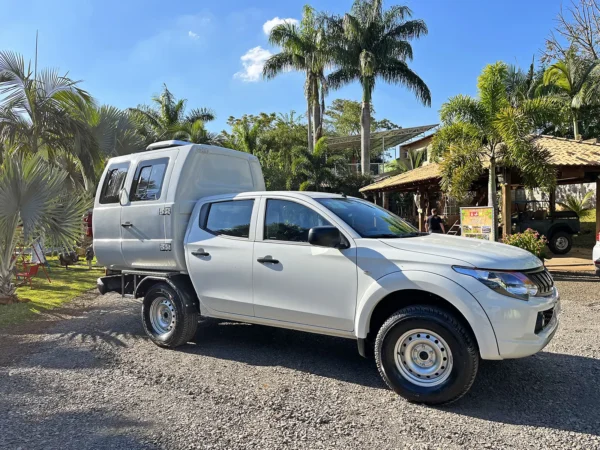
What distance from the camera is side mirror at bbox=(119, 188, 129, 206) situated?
5.96 m

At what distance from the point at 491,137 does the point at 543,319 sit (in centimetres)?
950

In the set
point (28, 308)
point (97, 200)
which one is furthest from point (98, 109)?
point (97, 200)

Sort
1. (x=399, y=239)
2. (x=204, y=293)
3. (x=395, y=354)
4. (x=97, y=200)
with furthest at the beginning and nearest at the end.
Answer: (x=97, y=200)
(x=204, y=293)
(x=399, y=239)
(x=395, y=354)

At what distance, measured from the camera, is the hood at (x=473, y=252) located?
149 inches

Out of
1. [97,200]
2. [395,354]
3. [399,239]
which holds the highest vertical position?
[97,200]

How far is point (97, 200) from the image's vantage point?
6.32m

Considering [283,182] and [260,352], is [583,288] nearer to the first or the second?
[260,352]

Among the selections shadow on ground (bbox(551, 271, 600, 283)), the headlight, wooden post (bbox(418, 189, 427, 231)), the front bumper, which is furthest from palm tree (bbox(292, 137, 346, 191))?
the front bumper

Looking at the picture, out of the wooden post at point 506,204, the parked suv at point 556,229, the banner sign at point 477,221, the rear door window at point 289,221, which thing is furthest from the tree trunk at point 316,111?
the rear door window at point 289,221

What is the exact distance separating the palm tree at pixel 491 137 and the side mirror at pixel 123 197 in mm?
9201

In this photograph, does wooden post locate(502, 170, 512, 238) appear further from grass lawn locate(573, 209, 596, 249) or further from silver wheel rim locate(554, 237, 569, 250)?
grass lawn locate(573, 209, 596, 249)

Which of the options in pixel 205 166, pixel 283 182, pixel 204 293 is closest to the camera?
pixel 204 293

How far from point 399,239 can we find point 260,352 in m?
2.22

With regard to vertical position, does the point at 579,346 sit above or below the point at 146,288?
below
